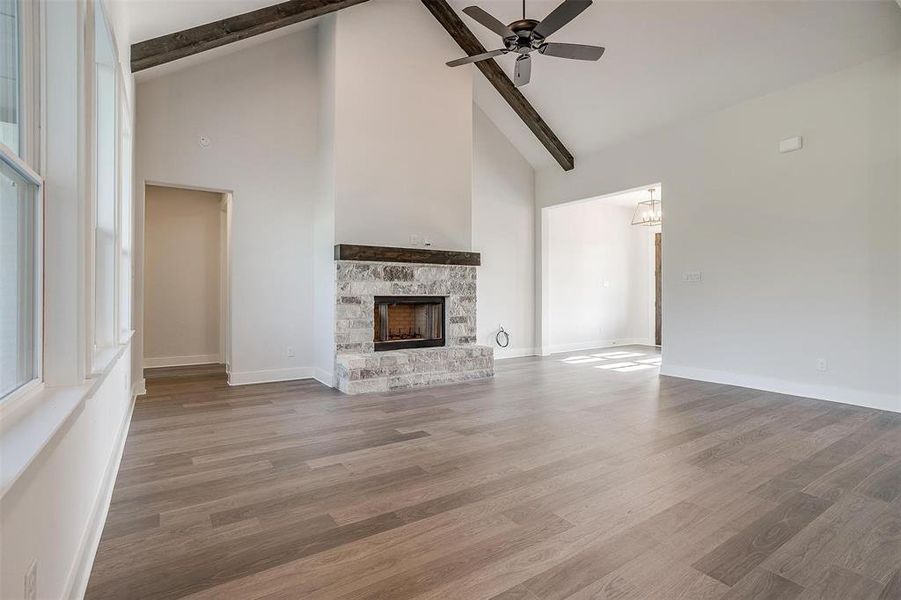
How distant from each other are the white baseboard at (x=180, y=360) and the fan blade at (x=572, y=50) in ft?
18.9

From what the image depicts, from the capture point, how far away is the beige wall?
20.8 ft

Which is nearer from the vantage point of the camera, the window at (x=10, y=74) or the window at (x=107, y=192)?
the window at (x=10, y=74)

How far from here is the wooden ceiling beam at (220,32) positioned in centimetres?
395

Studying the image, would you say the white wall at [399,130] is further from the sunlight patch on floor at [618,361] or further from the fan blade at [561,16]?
the sunlight patch on floor at [618,361]

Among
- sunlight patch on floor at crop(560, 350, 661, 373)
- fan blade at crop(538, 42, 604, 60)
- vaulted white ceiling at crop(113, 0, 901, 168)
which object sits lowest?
sunlight patch on floor at crop(560, 350, 661, 373)

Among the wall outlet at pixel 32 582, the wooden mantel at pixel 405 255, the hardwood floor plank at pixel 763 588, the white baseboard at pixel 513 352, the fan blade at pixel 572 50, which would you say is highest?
the fan blade at pixel 572 50

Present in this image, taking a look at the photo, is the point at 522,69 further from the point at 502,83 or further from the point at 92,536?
the point at 92,536

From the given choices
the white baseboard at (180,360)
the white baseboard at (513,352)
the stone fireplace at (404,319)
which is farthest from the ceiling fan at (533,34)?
the white baseboard at (180,360)

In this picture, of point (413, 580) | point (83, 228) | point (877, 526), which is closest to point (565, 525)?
point (413, 580)

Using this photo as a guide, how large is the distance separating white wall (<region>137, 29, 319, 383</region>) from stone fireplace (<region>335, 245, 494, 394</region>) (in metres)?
0.83

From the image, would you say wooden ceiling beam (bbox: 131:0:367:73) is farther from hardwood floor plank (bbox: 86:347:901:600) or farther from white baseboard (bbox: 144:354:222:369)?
white baseboard (bbox: 144:354:222:369)

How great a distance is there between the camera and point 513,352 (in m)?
7.63

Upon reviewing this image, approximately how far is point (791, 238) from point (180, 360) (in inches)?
299

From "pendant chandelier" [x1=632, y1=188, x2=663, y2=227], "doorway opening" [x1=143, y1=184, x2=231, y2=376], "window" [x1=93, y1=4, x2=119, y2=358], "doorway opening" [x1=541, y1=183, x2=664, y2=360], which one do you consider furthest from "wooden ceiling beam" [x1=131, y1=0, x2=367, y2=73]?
"pendant chandelier" [x1=632, y1=188, x2=663, y2=227]
